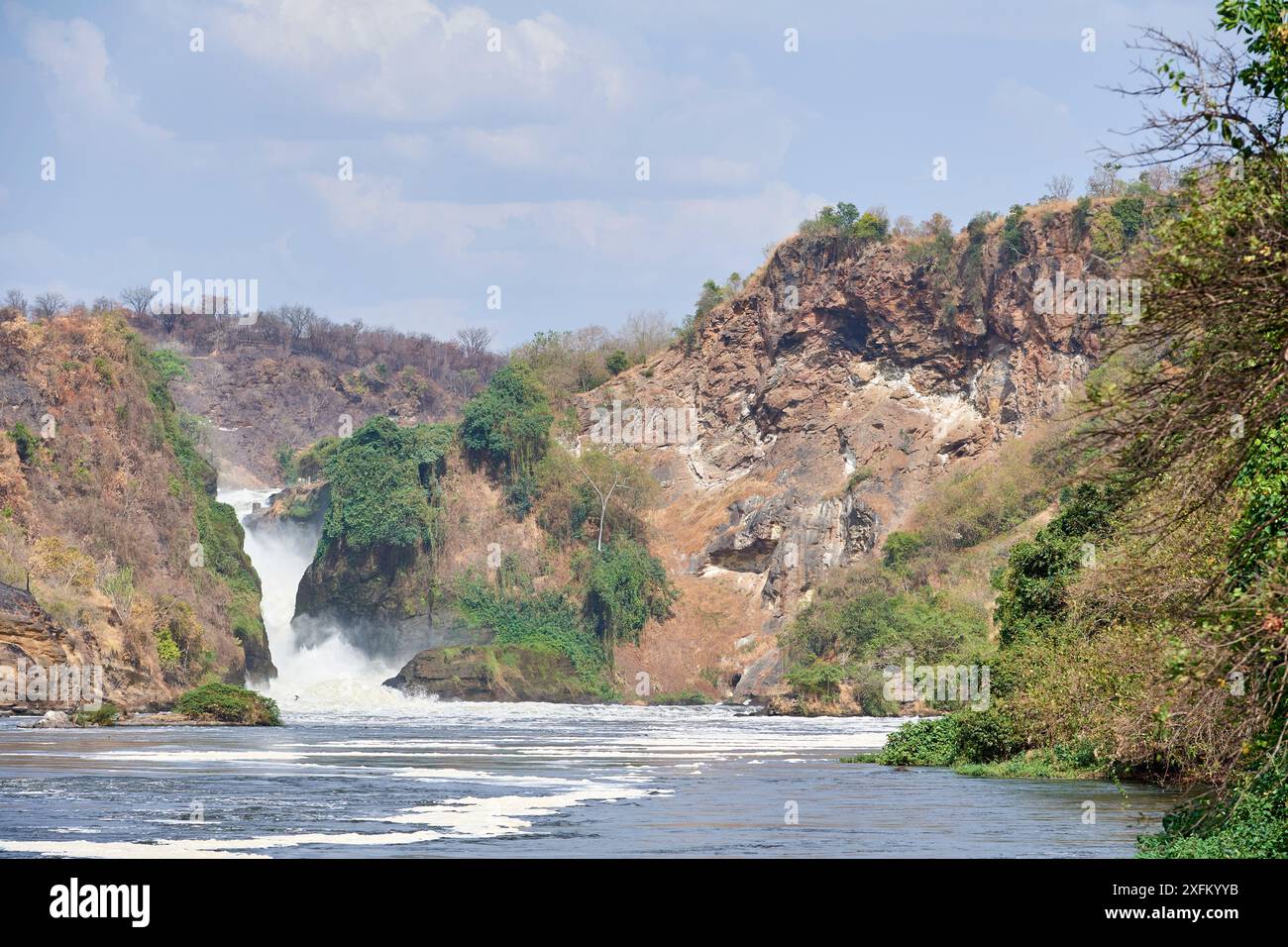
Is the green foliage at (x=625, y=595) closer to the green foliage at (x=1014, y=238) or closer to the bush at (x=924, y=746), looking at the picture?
the green foliage at (x=1014, y=238)

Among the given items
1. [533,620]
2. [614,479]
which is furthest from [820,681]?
[614,479]

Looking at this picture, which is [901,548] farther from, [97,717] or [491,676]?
[97,717]

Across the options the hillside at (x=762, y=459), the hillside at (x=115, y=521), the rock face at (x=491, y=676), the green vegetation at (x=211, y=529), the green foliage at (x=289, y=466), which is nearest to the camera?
the hillside at (x=115, y=521)

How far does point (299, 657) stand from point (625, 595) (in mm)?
22086

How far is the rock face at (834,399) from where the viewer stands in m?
101

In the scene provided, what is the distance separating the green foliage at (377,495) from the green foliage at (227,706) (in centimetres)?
4554

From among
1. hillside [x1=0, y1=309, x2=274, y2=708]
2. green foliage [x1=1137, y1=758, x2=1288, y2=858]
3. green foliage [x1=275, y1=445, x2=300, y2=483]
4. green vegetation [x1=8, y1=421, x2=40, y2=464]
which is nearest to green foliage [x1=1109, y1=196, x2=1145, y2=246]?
hillside [x1=0, y1=309, x2=274, y2=708]

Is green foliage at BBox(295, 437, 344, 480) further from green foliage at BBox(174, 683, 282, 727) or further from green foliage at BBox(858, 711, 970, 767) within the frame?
green foliage at BBox(858, 711, 970, 767)

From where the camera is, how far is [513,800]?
94.8 ft

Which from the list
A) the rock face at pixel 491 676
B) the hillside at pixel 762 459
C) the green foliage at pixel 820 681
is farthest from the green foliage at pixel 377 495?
the green foliage at pixel 820 681

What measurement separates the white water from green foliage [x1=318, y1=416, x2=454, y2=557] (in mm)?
6693

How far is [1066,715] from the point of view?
34531 millimetres

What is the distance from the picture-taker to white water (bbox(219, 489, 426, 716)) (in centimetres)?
9044
